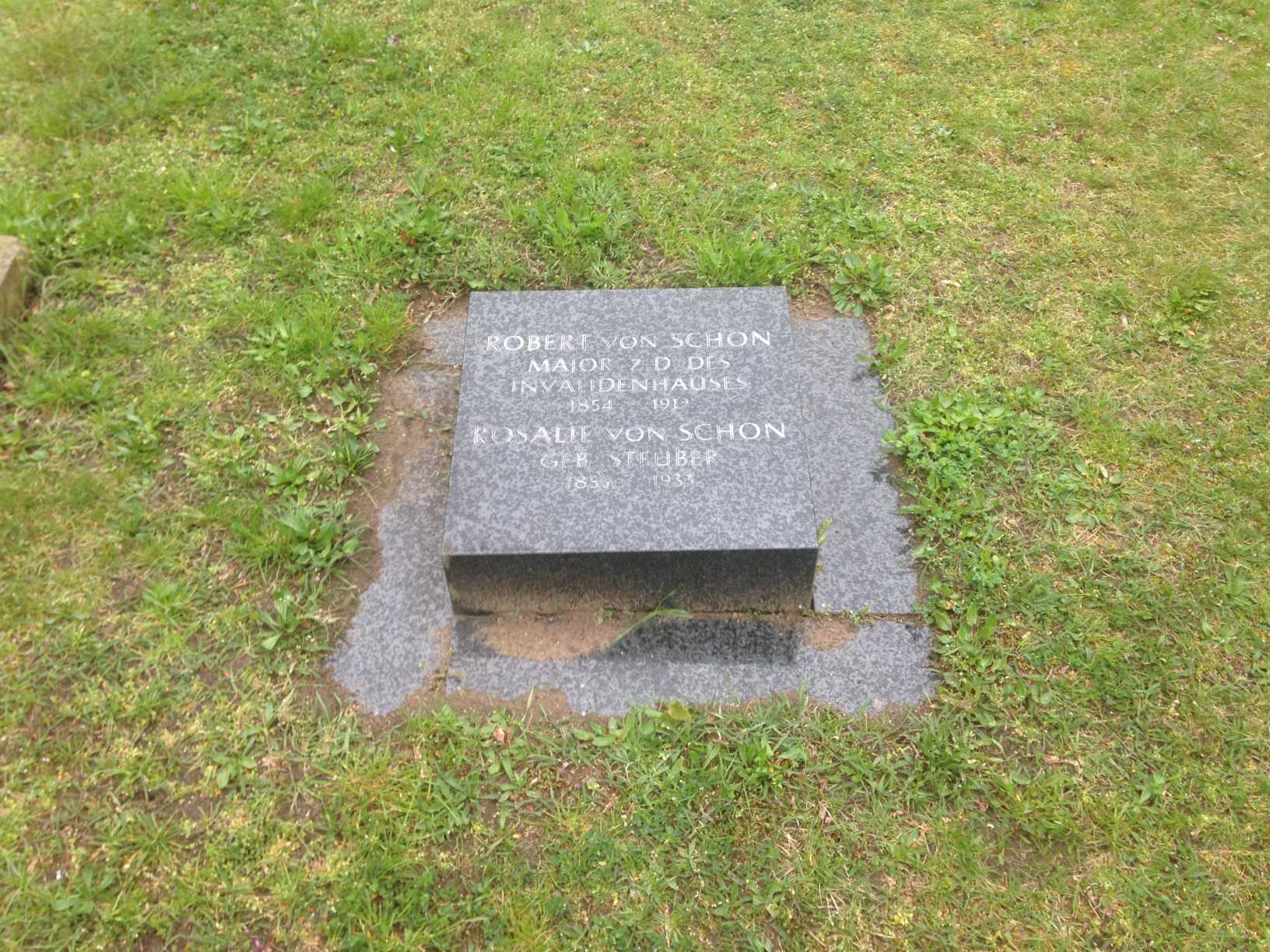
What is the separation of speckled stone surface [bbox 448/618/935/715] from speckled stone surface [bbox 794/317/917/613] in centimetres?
15

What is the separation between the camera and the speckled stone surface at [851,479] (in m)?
2.62

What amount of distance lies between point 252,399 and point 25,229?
1315 mm

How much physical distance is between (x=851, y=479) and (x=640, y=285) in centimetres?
115

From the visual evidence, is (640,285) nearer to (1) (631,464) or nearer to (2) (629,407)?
(2) (629,407)

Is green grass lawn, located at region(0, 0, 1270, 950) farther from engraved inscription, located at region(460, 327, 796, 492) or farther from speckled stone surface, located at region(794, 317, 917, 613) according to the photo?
engraved inscription, located at region(460, 327, 796, 492)

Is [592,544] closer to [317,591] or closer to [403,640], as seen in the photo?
[403,640]

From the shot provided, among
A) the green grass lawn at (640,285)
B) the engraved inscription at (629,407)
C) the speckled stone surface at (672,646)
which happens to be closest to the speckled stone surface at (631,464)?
the engraved inscription at (629,407)

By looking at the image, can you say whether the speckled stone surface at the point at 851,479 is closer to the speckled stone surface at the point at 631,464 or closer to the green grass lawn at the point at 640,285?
the green grass lawn at the point at 640,285

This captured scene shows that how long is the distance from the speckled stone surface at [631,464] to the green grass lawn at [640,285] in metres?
0.37

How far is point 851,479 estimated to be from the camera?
287 centimetres

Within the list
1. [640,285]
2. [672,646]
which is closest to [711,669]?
[672,646]

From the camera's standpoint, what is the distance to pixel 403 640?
253 cm

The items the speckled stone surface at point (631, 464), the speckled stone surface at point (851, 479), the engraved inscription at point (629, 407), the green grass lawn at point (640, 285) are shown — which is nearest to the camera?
the green grass lawn at point (640, 285)

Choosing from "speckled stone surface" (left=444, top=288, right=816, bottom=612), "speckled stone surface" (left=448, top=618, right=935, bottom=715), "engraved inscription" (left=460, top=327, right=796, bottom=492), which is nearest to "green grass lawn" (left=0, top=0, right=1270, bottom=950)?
"speckled stone surface" (left=448, top=618, right=935, bottom=715)
